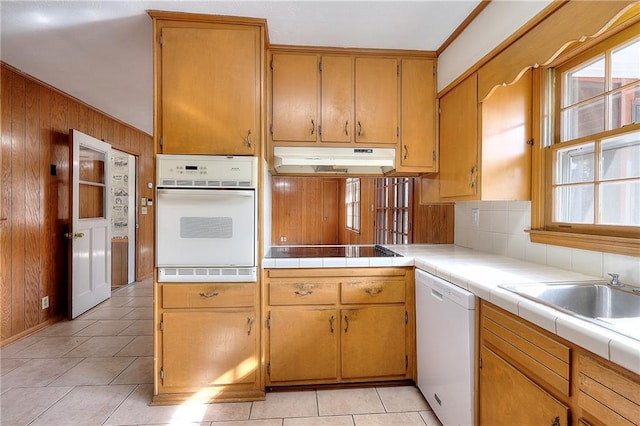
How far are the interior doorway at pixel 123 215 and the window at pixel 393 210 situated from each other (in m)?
3.66

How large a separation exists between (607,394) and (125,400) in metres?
2.41

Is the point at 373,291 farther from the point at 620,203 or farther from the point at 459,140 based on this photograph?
the point at 620,203

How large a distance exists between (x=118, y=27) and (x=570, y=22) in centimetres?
249

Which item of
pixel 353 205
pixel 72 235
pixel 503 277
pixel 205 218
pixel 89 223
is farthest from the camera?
pixel 353 205

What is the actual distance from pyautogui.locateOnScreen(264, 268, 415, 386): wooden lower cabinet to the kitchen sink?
2.75 ft

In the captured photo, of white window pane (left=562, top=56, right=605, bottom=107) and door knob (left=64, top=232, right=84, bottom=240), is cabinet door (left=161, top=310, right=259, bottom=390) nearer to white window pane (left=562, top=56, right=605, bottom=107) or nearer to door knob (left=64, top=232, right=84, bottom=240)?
door knob (left=64, top=232, right=84, bottom=240)

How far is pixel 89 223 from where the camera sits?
3.54 meters

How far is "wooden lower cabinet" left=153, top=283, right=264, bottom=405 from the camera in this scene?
1.92 m

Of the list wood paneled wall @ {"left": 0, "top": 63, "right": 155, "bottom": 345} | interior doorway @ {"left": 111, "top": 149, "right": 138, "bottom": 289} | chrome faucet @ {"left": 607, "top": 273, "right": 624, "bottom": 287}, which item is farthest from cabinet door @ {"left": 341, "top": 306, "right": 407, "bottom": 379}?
interior doorway @ {"left": 111, "top": 149, "right": 138, "bottom": 289}

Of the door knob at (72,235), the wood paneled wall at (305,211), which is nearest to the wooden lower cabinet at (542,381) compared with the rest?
the wood paneled wall at (305,211)

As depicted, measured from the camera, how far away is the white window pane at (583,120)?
1.56 meters

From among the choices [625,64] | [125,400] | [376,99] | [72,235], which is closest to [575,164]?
[625,64]

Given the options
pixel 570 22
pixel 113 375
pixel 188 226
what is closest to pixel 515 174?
pixel 570 22

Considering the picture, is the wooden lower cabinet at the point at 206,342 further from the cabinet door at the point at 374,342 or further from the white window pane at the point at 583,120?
the white window pane at the point at 583,120
